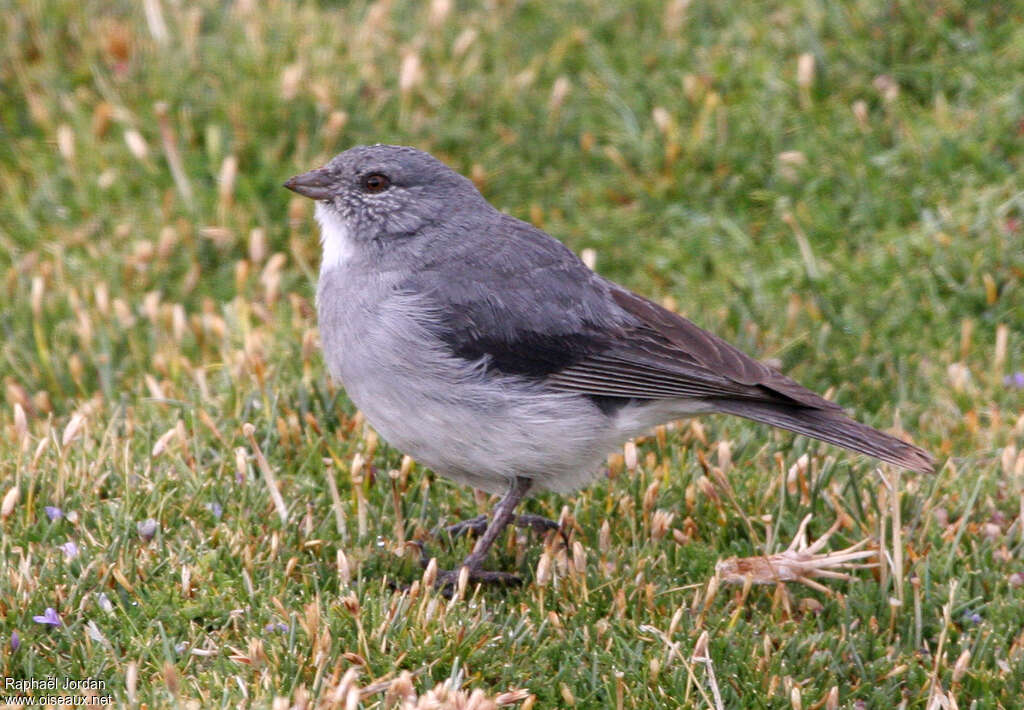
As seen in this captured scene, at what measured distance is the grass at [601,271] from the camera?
4781 millimetres

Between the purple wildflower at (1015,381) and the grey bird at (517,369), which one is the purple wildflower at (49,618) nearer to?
the grey bird at (517,369)

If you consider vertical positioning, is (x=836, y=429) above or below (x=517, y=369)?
below

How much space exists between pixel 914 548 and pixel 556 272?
1.79 meters

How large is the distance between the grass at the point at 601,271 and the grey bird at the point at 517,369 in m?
0.30

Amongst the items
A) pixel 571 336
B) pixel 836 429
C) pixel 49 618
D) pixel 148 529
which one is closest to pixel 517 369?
pixel 571 336

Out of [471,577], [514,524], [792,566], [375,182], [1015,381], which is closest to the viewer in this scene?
[792,566]

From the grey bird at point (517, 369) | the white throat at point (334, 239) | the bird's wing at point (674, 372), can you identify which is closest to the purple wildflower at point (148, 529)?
the grey bird at point (517, 369)

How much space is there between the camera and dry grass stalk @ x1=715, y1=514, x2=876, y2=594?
509 cm

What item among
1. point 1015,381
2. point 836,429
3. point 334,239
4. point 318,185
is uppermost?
point 318,185

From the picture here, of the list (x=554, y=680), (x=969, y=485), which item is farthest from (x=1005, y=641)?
(x=554, y=680)

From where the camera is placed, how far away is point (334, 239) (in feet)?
20.1

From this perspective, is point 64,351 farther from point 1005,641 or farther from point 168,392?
point 1005,641

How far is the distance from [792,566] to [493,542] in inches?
46.6

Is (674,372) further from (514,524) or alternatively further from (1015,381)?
(1015,381)
